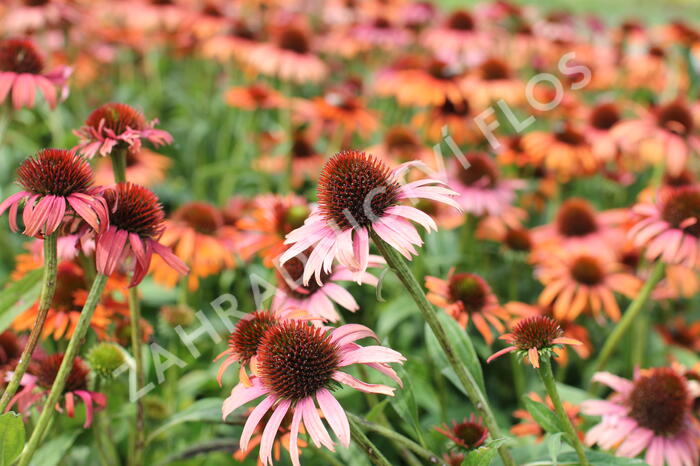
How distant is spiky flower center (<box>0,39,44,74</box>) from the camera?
205cm

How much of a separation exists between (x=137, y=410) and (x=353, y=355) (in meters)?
0.65

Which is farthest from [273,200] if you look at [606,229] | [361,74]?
[361,74]

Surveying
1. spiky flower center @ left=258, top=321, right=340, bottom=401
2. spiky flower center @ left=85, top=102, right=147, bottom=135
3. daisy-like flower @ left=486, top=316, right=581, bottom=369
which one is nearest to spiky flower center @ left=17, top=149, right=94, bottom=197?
spiky flower center @ left=85, top=102, right=147, bottom=135

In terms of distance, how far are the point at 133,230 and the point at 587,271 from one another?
167 cm

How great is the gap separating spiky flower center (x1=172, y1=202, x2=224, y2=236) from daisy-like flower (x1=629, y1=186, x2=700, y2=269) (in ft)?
4.86

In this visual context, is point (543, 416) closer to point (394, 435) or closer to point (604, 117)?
point (394, 435)

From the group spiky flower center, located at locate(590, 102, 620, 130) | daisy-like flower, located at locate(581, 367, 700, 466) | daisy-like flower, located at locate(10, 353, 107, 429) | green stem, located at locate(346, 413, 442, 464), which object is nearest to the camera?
green stem, located at locate(346, 413, 442, 464)

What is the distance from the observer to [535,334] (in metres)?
1.30

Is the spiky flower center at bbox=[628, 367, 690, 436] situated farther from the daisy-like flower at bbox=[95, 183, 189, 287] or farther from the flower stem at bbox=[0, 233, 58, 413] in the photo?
the flower stem at bbox=[0, 233, 58, 413]

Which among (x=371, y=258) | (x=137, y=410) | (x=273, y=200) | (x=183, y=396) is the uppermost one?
(x=371, y=258)

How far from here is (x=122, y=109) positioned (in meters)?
1.57

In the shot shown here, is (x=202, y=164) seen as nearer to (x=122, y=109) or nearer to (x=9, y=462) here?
(x=122, y=109)

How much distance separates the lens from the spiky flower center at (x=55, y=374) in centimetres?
156

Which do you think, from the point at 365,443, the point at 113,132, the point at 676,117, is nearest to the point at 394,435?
the point at 365,443
